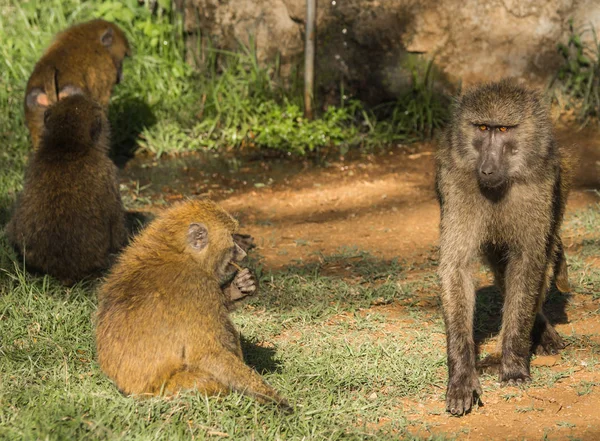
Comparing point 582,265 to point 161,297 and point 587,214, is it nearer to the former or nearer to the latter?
point 587,214

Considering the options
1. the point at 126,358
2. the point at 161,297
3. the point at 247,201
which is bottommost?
the point at 247,201

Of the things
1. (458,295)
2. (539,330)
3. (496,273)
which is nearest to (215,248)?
(458,295)

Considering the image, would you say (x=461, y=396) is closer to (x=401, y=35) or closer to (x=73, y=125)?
(x=73, y=125)

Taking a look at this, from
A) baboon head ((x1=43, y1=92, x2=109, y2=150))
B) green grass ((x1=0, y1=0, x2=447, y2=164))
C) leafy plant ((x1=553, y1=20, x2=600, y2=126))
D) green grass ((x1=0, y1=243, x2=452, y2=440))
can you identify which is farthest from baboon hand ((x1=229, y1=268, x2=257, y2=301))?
leafy plant ((x1=553, y1=20, x2=600, y2=126))

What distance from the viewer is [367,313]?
4.95 meters

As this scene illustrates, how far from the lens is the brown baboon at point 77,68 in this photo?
7023 millimetres

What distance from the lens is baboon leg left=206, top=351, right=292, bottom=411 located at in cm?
354

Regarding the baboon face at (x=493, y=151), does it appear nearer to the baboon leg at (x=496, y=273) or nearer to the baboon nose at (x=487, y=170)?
the baboon nose at (x=487, y=170)

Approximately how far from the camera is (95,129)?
5.43m

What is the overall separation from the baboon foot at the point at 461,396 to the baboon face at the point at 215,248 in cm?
107

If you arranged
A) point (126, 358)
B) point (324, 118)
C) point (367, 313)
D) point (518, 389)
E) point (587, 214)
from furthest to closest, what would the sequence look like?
point (324, 118)
point (587, 214)
point (367, 313)
point (518, 389)
point (126, 358)

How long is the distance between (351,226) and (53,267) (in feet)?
7.13

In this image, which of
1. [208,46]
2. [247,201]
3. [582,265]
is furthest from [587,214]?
[208,46]

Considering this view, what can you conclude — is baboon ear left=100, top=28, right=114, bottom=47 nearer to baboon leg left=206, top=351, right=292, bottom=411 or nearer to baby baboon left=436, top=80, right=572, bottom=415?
baby baboon left=436, top=80, right=572, bottom=415
